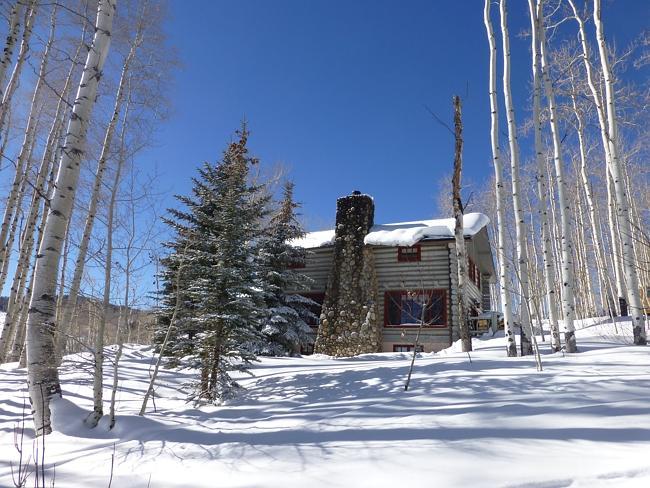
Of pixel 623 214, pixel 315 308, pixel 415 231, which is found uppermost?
pixel 415 231

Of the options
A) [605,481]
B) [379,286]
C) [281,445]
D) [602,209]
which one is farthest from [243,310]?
[602,209]

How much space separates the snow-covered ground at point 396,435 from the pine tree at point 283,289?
7.40 metres

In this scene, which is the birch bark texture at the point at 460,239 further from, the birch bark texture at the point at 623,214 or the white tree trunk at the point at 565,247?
the birch bark texture at the point at 623,214

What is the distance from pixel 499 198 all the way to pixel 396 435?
6645 millimetres

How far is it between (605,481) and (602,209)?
25.3 m

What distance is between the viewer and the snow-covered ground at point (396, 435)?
2900 millimetres

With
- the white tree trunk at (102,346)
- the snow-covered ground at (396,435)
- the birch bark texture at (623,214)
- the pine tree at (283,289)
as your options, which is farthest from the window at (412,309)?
the white tree trunk at (102,346)

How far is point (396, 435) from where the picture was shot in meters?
3.73

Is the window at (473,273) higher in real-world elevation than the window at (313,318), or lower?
higher

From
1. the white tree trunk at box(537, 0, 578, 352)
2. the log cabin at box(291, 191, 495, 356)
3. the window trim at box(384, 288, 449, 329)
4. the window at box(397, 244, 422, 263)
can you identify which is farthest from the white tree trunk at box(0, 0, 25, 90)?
the window at box(397, 244, 422, 263)

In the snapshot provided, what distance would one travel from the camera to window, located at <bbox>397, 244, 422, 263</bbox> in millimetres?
15867

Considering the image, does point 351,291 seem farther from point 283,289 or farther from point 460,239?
point 460,239

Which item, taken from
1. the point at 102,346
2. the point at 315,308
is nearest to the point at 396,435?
the point at 102,346

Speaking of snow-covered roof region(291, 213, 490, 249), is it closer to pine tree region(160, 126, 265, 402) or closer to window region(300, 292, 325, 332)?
window region(300, 292, 325, 332)
